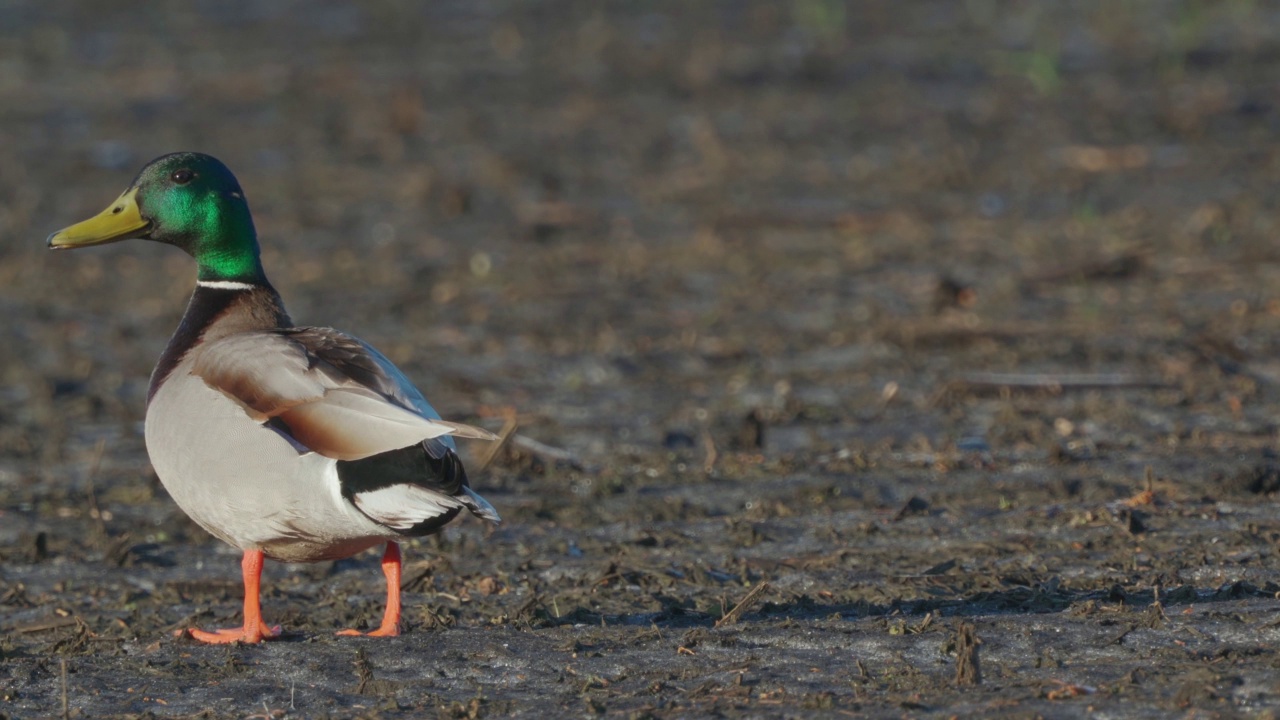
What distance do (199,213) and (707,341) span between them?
3266 mm

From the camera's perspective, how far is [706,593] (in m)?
4.68

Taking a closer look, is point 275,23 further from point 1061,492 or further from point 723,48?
point 1061,492

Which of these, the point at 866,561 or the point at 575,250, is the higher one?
the point at 575,250

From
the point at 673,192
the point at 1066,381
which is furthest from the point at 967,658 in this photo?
the point at 673,192

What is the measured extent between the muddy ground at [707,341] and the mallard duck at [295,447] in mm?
272

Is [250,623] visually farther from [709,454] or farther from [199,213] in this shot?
[709,454]

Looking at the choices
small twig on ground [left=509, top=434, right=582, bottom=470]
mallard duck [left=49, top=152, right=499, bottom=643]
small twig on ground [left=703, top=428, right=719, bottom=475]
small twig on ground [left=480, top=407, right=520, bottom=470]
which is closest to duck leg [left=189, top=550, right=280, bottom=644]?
mallard duck [left=49, top=152, right=499, bottom=643]

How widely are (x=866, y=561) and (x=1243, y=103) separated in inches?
299

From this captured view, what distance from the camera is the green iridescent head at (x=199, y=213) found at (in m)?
4.87

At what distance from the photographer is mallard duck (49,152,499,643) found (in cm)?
393

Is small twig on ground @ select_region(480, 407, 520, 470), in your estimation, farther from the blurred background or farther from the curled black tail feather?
the curled black tail feather

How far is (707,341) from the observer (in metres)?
7.77

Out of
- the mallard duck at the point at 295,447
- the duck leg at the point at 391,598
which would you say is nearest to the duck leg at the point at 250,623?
the mallard duck at the point at 295,447

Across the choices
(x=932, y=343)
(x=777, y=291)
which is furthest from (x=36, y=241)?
(x=932, y=343)
